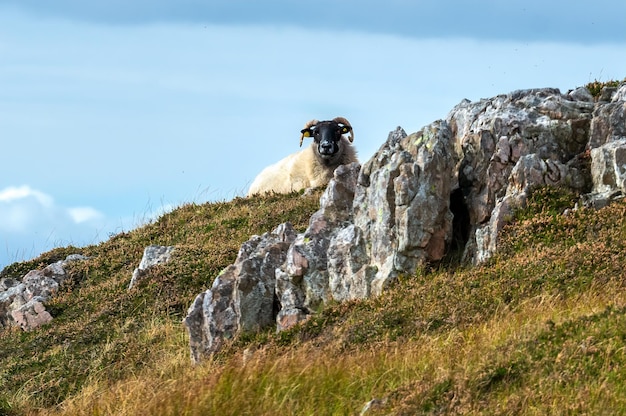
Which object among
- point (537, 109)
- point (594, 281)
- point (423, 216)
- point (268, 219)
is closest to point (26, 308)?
point (268, 219)

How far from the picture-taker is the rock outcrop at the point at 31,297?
25.8m

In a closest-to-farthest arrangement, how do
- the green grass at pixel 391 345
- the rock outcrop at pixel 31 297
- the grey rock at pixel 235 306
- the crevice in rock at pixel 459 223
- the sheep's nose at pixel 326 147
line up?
the green grass at pixel 391 345
the crevice in rock at pixel 459 223
the grey rock at pixel 235 306
the rock outcrop at pixel 31 297
the sheep's nose at pixel 326 147

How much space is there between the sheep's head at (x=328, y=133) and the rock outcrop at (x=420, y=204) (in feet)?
43.6

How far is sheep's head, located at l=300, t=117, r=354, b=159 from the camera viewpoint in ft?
113

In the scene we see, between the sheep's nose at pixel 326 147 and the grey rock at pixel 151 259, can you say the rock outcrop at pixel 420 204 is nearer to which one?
the grey rock at pixel 151 259

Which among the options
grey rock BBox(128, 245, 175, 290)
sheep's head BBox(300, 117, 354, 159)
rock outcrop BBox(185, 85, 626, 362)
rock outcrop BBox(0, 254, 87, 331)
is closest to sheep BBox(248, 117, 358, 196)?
sheep's head BBox(300, 117, 354, 159)

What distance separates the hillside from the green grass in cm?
3

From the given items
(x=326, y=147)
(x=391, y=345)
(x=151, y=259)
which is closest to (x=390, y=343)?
(x=391, y=345)

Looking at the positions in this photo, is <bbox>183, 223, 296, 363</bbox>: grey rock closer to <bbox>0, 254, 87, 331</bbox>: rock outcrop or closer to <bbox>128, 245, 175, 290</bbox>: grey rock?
<bbox>128, 245, 175, 290</bbox>: grey rock

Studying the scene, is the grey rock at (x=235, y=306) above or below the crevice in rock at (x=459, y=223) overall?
below

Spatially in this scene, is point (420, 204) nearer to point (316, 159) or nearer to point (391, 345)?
point (391, 345)

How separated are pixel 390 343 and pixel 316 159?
2090cm

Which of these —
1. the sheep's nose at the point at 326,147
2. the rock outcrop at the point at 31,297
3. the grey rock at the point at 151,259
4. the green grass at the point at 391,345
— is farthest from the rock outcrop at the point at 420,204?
the sheep's nose at the point at 326,147

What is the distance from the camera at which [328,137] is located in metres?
34.7
